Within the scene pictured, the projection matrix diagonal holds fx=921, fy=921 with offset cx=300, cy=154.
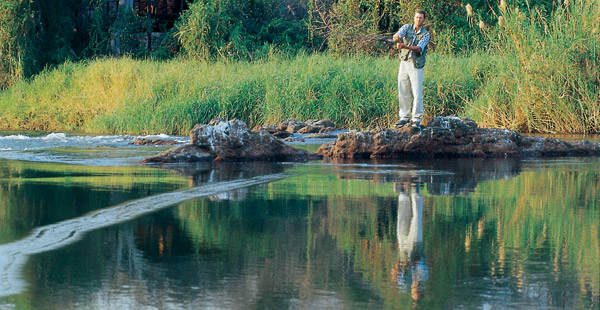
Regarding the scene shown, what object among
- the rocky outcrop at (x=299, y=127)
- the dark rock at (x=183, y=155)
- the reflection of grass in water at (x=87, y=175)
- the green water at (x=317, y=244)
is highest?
the rocky outcrop at (x=299, y=127)

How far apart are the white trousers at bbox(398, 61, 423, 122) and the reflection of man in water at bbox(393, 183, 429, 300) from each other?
459 centimetres

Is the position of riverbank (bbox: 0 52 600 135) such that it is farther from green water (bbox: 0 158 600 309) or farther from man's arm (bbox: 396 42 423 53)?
green water (bbox: 0 158 600 309)

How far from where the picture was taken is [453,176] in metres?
10.2

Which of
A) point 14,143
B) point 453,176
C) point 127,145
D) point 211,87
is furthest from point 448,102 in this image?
point 453,176

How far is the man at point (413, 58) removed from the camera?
41.7ft

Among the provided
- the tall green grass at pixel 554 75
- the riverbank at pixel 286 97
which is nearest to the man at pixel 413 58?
the tall green grass at pixel 554 75

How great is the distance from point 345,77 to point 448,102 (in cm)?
238

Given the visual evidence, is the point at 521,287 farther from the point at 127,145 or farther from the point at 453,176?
the point at 127,145

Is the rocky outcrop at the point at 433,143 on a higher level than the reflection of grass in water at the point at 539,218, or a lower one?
higher

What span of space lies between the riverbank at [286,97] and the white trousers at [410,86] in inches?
230

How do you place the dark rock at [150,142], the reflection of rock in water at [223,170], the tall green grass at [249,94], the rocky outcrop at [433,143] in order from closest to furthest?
1. the reflection of rock in water at [223,170]
2. the rocky outcrop at [433,143]
3. the dark rock at [150,142]
4. the tall green grass at [249,94]

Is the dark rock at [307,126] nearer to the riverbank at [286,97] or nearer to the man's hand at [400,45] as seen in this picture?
the riverbank at [286,97]

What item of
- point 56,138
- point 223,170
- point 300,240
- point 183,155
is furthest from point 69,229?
point 56,138

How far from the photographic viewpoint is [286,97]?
21.0 meters
